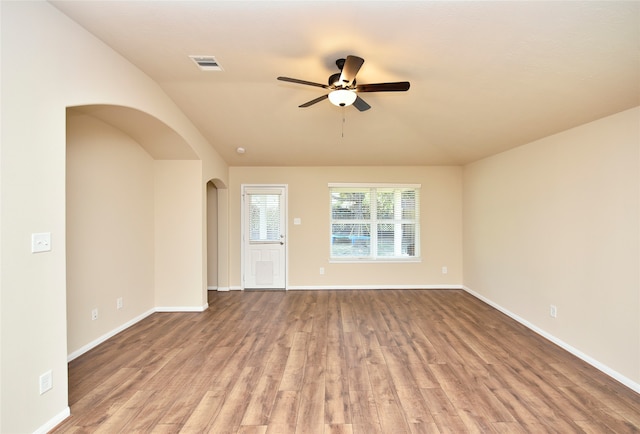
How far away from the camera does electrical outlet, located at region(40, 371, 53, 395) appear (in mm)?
1786

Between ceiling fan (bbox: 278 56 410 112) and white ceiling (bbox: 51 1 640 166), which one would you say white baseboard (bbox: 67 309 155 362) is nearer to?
white ceiling (bbox: 51 1 640 166)

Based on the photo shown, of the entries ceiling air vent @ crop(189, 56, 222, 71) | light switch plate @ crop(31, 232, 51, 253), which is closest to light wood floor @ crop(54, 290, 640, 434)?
light switch plate @ crop(31, 232, 51, 253)

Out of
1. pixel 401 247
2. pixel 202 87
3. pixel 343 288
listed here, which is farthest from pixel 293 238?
pixel 202 87

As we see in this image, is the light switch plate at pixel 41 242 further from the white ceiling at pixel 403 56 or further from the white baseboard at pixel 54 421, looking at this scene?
the white ceiling at pixel 403 56

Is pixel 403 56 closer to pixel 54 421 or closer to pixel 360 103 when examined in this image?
pixel 360 103

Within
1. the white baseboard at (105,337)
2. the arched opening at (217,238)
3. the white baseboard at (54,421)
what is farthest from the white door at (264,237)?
the white baseboard at (54,421)

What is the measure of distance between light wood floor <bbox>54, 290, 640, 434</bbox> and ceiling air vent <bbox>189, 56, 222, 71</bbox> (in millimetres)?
2883

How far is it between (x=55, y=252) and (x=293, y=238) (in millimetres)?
3690

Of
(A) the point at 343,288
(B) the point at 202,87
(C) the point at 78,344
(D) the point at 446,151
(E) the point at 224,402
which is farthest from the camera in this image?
(A) the point at 343,288

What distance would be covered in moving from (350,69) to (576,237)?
9.42 feet

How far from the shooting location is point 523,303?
368cm

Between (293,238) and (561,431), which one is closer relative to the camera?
(561,431)

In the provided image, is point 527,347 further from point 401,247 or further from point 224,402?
point 224,402

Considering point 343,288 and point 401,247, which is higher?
point 401,247
